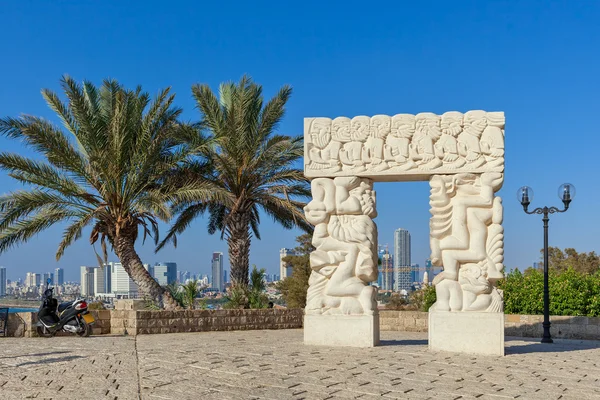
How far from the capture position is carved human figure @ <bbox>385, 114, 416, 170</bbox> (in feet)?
32.9

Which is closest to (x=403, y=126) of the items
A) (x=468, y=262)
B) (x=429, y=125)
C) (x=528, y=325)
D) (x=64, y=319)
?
(x=429, y=125)

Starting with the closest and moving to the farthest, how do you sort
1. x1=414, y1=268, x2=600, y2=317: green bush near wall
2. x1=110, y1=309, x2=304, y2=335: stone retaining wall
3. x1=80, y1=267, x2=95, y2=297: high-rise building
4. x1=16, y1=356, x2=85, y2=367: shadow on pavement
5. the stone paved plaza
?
the stone paved plaza, x1=16, y1=356, x2=85, y2=367: shadow on pavement, x1=110, y1=309, x2=304, y2=335: stone retaining wall, x1=414, y1=268, x2=600, y2=317: green bush near wall, x1=80, y1=267, x2=95, y2=297: high-rise building

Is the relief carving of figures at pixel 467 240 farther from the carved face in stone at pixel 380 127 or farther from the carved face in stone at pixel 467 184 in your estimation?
the carved face in stone at pixel 380 127

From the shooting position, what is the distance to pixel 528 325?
50.8ft

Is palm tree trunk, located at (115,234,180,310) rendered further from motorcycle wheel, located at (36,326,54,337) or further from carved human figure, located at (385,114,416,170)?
carved human figure, located at (385,114,416,170)

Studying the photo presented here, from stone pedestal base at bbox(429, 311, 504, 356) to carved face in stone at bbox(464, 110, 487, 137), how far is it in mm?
2775

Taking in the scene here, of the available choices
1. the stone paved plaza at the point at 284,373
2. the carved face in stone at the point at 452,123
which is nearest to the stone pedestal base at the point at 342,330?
the stone paved plaza at the point at 284,373

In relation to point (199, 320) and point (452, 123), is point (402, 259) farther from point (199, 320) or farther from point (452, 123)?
point (452, 123)

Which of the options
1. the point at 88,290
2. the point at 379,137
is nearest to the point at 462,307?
the point at 379,137

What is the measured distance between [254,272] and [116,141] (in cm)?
551

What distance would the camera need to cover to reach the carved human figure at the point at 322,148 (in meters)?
10.4

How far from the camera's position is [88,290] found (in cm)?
4850

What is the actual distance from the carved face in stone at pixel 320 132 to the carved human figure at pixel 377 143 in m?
0.67

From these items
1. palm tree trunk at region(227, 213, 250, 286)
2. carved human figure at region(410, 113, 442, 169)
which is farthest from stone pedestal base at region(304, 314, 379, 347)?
palm tree trunk at region(227, 213, 250, 286)
